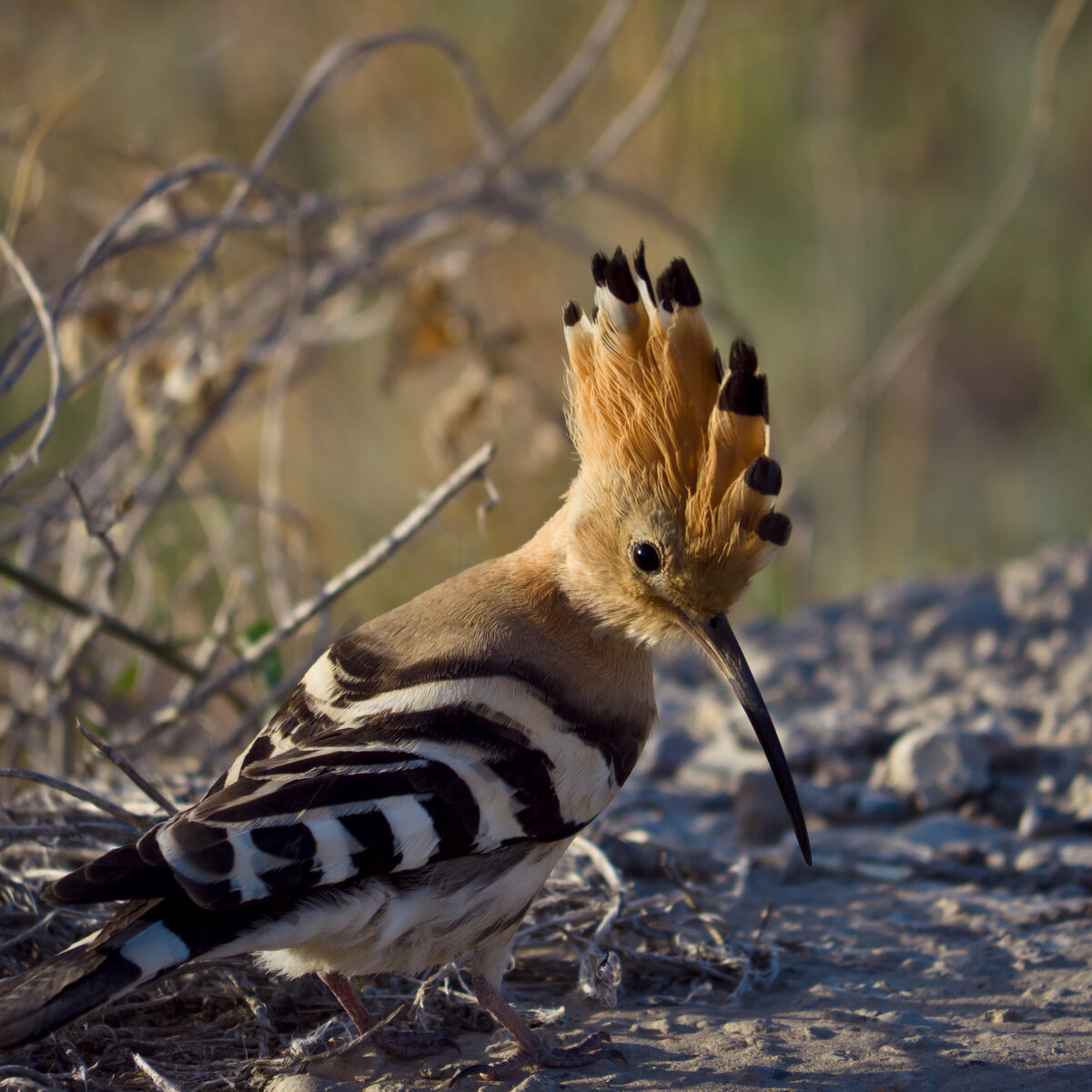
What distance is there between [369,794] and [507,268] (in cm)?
439

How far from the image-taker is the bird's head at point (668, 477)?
2.17 m

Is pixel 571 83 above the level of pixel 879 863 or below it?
above

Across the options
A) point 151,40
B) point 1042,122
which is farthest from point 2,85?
point 1042,122

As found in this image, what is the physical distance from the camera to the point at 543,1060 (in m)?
1.96

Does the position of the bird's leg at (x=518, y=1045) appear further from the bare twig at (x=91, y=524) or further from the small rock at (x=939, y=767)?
the small rock at (x=939, y=767)

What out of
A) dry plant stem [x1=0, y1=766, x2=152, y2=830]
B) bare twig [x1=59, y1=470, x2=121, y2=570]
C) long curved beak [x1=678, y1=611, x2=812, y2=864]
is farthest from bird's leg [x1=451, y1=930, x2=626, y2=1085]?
bare twig [x1=59, y1=470, x2=121, y2=570]

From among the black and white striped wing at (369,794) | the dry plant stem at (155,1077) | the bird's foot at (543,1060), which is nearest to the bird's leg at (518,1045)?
the bird's foot at (543,1060)

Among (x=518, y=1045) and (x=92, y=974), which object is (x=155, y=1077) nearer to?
(x=92, y=974)

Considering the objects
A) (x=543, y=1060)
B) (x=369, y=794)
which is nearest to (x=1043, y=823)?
(x=543, y=1060)

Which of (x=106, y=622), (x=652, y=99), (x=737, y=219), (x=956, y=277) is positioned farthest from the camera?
(x=737, y=219)

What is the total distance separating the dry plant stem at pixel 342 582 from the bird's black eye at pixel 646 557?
348mm

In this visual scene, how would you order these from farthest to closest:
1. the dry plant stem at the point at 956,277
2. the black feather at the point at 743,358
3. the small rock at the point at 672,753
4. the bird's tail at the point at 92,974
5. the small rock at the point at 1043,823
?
the dry plant stem at the point at 956,277 < the small rock at the point at 672,753 < the small rock at the point at 1043,823 < the black feather at the point at 743,358 < the bird's tail at the point at 92,974

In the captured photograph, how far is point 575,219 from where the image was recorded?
604cm

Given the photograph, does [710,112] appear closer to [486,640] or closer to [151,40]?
[151,40]
